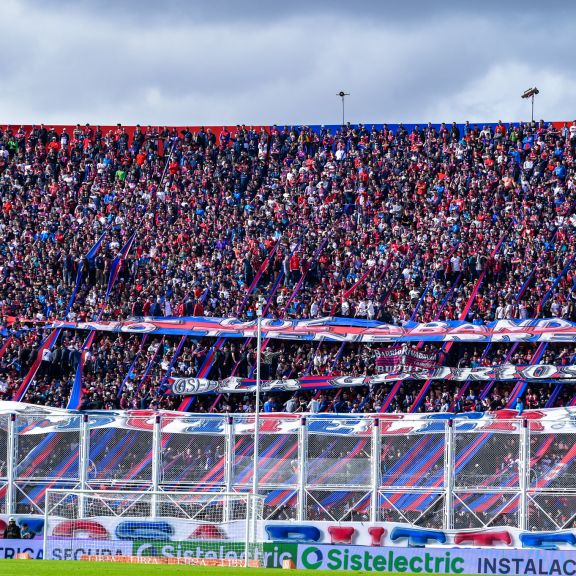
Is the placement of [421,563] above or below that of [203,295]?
below

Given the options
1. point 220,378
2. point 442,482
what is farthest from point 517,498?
point 220,378

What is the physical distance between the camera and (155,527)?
2819cm

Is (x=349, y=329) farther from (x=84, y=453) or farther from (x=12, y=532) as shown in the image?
(x=12, y=532)

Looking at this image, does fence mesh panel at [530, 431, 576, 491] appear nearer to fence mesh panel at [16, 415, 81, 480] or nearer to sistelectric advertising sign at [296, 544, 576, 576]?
sistelectric advertising sign at [296, 544, 576, 576]

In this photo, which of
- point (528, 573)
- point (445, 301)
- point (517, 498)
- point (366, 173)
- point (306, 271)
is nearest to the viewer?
point (528, 573)

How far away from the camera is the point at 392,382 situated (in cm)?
4469

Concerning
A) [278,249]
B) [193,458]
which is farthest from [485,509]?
[278,249]

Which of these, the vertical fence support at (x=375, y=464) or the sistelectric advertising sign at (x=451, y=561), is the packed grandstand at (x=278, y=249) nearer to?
the vertical fence support at (x=375, y=464)

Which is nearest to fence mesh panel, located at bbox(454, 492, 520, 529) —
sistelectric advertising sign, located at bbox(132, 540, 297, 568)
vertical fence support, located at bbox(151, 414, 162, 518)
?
sistelectric advertising sign, located at bbox(132, 540, 297, 568)

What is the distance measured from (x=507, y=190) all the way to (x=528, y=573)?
29849 mm

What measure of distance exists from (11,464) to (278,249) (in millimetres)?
23530

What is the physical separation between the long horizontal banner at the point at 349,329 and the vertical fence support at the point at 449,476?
618 inches

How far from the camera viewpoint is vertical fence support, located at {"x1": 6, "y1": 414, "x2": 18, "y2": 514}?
30.6m

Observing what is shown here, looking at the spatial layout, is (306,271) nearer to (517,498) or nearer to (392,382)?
(392,382)
